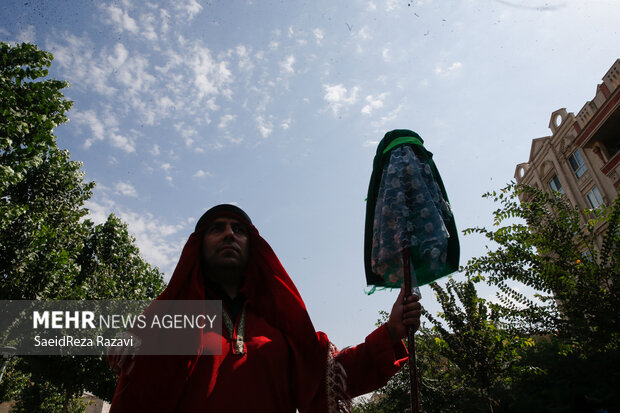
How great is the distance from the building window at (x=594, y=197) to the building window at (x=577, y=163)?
1234 mm

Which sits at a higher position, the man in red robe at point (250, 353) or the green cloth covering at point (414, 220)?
the green cloth covering at point (414, 220)

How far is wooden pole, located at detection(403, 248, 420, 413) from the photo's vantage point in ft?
6.74

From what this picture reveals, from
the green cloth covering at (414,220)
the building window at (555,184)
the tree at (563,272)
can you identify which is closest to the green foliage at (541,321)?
the tree at (563,272)

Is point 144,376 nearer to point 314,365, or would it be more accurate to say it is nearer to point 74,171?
point 314,365

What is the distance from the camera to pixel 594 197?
62.1ft

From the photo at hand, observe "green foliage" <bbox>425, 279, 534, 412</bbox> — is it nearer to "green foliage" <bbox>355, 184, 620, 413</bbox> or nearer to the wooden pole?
"green foliage" <bbox>355, 184, 620, 413</bbox>

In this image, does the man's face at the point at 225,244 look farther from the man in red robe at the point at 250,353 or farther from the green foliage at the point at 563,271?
the green foliage at the point at 563,271

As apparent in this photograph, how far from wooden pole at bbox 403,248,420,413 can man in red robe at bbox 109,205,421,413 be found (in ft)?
0.26

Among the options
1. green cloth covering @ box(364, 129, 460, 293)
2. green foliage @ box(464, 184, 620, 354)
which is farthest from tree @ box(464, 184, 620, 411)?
green cloth covering @ box(364, 129, 460, 293)

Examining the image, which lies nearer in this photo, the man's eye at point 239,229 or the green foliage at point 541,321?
the man's eye at point 239,229

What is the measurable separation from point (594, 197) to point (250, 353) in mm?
22294

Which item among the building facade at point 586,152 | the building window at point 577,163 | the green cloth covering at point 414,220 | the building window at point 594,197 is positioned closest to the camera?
the green cloth covering at point 414,220

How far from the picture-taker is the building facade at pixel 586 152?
1680cm

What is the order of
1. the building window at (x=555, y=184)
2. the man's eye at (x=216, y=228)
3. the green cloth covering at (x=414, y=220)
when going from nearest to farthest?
the green cloth covering at (x=414, y=220), the man's eye at (x=216, y=228), the building window at (x=555, y=184)
